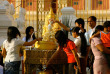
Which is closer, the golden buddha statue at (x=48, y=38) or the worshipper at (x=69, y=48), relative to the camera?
the worshipper at (x=69, y=48)

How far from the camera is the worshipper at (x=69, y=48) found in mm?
4703

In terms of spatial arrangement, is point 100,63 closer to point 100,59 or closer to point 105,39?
point 100,59

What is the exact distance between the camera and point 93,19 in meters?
5.93

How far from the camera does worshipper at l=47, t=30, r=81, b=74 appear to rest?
15.4 ft

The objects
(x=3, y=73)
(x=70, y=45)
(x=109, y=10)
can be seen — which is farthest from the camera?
(x=109, y=10)

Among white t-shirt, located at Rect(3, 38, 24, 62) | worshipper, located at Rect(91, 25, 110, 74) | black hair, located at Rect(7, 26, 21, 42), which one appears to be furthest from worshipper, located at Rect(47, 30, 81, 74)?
black hair, located at Rect(7, 26, 21, 42)

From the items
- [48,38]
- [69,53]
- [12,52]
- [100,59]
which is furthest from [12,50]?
[100,59]

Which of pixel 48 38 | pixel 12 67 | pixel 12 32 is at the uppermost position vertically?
pixel 12 32

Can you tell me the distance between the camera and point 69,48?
4.77m

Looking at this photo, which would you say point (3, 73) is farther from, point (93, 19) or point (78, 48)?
point (93, 19)

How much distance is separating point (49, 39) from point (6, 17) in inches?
97.4

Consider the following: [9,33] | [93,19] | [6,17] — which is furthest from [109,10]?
[9,33]

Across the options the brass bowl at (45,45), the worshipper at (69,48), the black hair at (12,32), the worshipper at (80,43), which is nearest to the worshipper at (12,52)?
the black hair at (12,32)

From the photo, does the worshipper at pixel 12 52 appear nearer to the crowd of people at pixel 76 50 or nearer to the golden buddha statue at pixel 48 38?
the crowd of people at pixel 76 50
